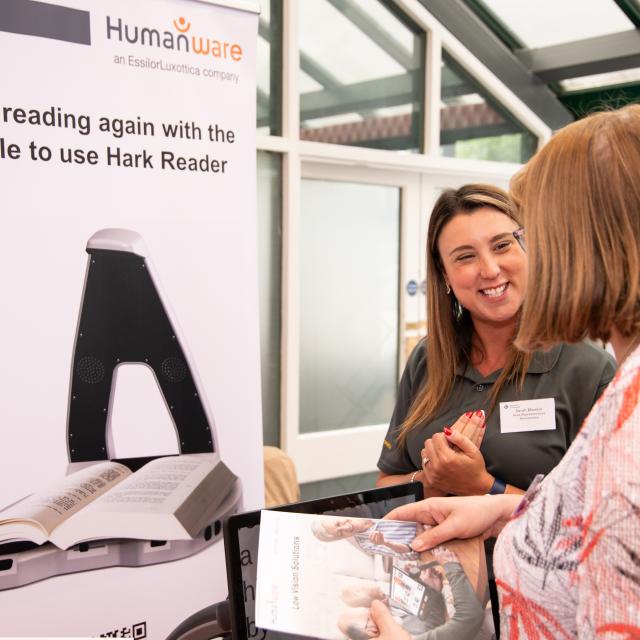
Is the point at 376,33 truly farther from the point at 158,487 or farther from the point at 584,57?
the point at 158,487

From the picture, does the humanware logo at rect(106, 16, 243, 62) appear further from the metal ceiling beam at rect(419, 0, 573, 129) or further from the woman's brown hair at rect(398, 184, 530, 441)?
the metal ceiling beam at rect(419, 0, 573, 129)

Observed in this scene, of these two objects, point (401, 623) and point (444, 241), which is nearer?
point (401, 623)

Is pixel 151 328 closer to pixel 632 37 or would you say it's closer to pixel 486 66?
pixel 486 66

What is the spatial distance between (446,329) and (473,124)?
3.08 metres

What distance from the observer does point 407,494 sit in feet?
4.02

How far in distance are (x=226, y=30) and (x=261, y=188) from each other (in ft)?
5.40

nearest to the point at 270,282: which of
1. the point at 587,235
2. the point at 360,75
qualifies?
the point at 360,75

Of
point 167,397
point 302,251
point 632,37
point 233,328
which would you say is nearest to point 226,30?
point 233,328

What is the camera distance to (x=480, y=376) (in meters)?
1.75

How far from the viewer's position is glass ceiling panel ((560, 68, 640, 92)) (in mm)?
4570

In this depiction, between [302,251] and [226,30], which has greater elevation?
[226,30]

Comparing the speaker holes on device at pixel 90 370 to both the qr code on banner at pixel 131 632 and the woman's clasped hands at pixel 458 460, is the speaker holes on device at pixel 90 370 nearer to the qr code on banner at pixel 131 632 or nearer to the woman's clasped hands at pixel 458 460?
the qr code on banner at pixel 131 632

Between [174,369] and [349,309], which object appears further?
[349,309]

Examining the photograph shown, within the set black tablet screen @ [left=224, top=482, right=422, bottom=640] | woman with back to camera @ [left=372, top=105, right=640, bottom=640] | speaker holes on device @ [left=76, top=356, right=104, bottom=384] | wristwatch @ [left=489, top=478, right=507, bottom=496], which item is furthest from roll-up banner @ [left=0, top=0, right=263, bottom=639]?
woman with back to camera @ [left=372, top=105, right=640, bottom=640]
